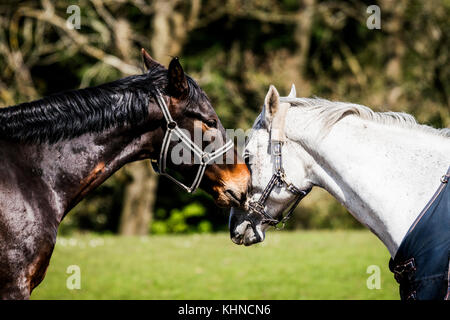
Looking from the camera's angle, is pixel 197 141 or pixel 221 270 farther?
pixel 221 270

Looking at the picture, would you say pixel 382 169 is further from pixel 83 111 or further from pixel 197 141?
pixel 83 111

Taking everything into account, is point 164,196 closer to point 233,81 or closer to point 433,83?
point 233,81

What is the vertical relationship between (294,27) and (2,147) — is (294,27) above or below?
above

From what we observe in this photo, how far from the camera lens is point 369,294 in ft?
23.4

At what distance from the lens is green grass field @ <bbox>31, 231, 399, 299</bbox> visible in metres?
7.39

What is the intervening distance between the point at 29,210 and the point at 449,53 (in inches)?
671

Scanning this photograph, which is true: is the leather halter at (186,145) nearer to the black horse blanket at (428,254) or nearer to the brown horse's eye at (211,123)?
the brown horse's eye at (211,123)

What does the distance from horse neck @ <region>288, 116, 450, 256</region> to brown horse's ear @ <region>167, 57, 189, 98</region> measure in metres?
0.95

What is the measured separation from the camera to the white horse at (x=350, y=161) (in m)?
3.31

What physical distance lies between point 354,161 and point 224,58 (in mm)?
16109

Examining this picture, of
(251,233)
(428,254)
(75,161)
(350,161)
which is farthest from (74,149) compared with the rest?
(428,254)

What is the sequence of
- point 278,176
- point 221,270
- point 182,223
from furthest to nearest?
point 182,223 < point 221,270 < point 278,176

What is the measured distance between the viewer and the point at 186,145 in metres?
3.57

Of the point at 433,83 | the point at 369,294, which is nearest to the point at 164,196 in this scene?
the point at 433,83
